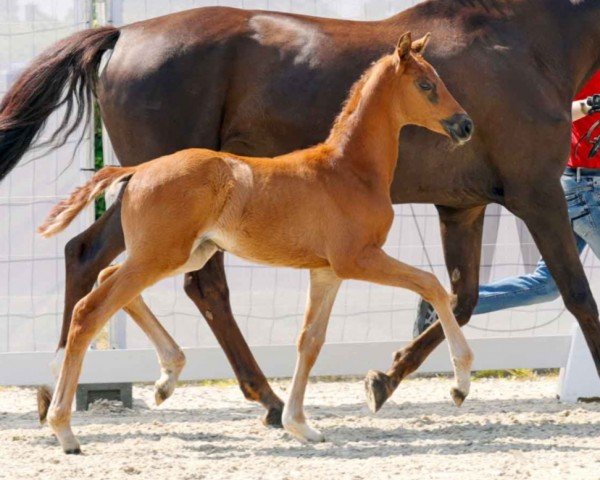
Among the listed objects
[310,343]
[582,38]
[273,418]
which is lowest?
[273,418]

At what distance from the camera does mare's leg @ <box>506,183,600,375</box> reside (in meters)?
5.72

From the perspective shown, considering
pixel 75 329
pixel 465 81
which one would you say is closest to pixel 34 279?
pixel 75 329

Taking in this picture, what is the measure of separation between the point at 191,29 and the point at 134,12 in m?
0.98

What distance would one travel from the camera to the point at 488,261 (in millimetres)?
7520

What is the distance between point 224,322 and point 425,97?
1549mm

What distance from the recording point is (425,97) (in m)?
5.18

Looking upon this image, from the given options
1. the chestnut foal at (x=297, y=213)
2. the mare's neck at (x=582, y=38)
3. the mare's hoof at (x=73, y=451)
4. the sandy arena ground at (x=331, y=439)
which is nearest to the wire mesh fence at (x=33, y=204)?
the sandy arena ground at (x=331, y=439)

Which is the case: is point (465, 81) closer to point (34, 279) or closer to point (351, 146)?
point (351, 146)

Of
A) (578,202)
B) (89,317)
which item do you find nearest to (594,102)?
(578,202)

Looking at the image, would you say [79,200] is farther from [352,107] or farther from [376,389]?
[376,389]

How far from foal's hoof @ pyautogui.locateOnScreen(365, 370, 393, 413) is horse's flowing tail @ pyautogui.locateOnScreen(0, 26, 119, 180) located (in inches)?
72.5

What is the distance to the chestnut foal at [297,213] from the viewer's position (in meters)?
4.86

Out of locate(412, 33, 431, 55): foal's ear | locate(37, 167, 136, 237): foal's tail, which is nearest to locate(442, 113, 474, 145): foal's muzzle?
locate(412, 33, 431, 55): foal's ear

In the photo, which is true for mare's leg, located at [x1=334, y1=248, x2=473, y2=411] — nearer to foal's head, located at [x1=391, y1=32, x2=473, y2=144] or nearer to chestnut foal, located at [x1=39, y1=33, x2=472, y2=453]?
chestnut foal, located at [x1=39, y1=33, x2=472, y2=453]
